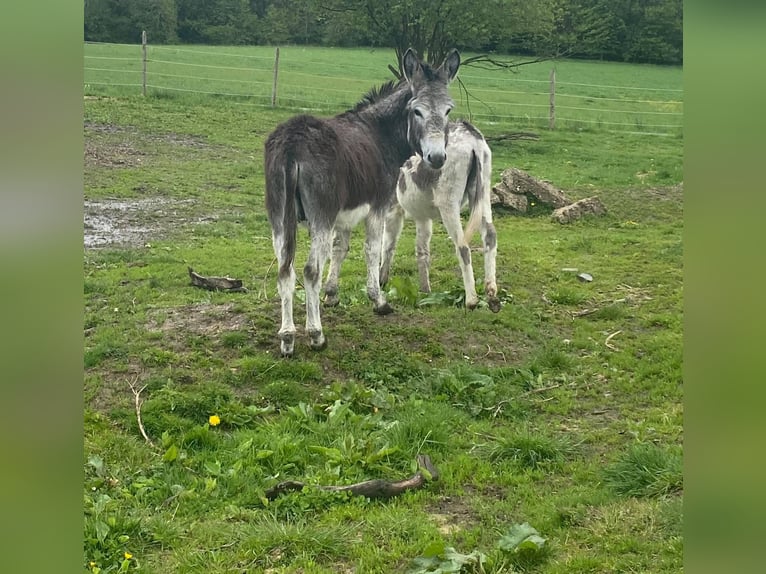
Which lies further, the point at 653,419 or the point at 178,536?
the point at 653,419

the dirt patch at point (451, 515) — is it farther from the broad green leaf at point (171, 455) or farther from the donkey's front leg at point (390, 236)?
the donkey's front leg at point (390, 236)

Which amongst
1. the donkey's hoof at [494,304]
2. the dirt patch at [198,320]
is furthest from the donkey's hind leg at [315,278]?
the donkey's hoof at [494,304]

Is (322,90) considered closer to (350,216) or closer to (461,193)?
(461,193)

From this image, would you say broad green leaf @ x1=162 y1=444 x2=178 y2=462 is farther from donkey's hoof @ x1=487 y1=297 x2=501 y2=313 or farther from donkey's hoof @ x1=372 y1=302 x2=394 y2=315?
donkey's hoof @ x1=487 y1=297 x2=501 y2=313

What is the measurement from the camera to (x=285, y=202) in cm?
519

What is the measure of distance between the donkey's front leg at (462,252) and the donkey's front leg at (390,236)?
79 centimetres

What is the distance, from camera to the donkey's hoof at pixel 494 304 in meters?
6.74

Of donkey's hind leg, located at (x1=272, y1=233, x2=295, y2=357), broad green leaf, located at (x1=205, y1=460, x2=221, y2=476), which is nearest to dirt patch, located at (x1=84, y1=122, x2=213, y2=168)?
donkey's hind leg, located at (x1=272, y1=233, x2=295, y2=357)

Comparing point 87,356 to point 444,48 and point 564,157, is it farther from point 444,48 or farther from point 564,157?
point 564,157

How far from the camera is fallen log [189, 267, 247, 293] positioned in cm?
682

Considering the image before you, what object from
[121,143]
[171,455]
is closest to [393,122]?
[171,455]

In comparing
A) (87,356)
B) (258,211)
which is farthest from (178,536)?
(258,211)

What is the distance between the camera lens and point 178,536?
124 inches
